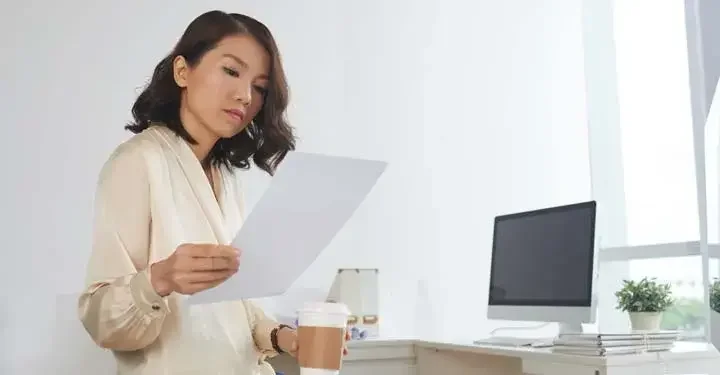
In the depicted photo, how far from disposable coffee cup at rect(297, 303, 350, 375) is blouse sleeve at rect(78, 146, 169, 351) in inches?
9.0

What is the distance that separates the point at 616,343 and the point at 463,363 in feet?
2.81

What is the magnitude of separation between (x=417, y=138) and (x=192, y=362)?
7.02ft

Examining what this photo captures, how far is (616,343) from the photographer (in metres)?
1.84

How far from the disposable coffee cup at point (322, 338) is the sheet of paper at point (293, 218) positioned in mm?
109

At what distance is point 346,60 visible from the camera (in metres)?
3.19

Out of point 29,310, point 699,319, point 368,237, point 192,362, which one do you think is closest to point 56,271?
point 29,310

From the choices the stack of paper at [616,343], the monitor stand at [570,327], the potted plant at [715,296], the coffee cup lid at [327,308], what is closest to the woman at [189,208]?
the coffee cup lid at [327,308]

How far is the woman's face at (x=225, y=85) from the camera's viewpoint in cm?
138

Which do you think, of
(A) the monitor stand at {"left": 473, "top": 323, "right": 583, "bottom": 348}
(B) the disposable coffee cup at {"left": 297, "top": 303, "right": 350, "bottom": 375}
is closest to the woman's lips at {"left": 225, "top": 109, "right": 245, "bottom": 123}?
(B) the disposable coffee cup at {"left": 297, "top": 303, "right": 350, "bottom": 375}

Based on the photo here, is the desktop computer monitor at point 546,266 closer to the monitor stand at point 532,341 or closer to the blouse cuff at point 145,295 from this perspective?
the monitor stand at point 532,341

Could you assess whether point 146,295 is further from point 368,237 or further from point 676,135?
point 676,135

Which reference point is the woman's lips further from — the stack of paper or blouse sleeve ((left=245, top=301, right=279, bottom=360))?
the stack of paper

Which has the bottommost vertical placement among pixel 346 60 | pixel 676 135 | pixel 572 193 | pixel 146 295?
pixel 146 295

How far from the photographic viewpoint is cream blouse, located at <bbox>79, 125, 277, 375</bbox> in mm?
1142
